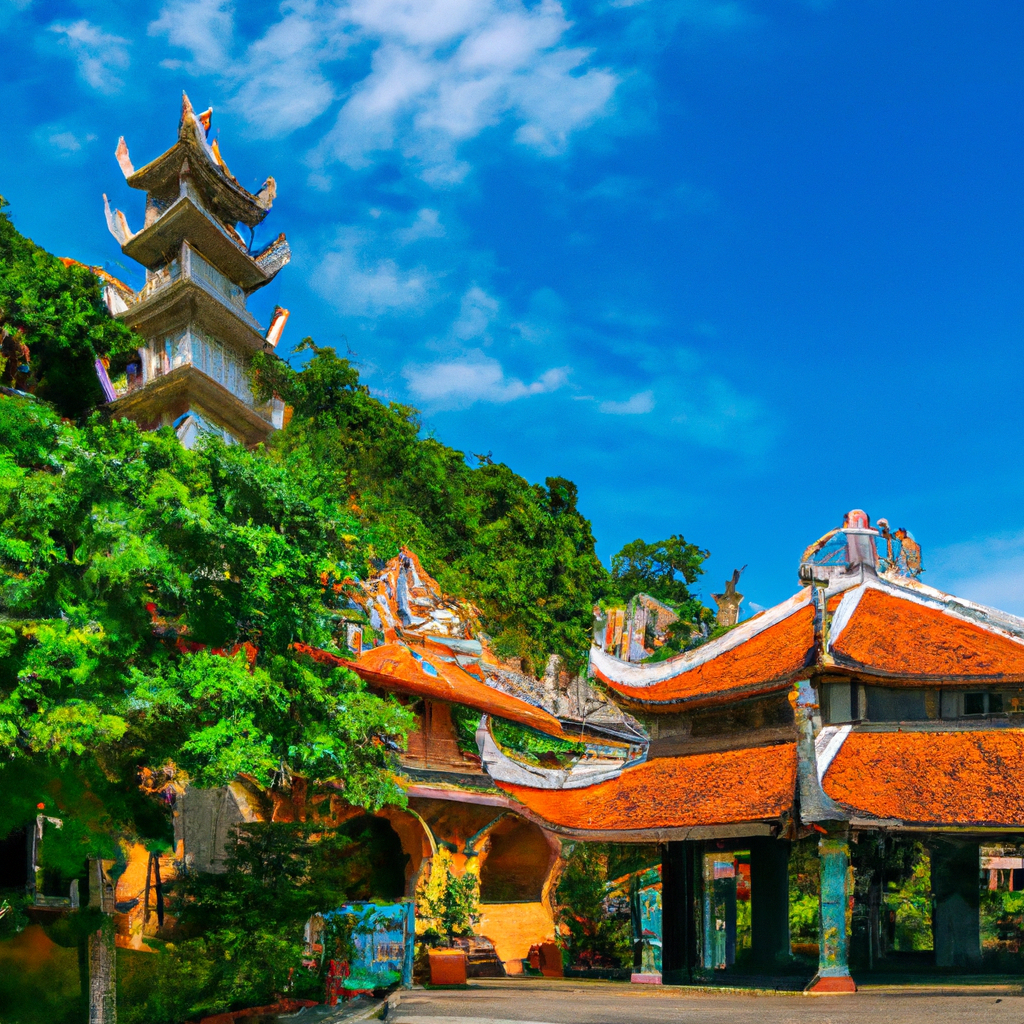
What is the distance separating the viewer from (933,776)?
13664mm

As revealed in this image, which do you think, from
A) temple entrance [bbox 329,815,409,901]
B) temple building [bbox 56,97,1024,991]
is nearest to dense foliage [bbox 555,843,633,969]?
temple building [bbox 56,97,1024,991]

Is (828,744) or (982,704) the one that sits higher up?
(982,704)

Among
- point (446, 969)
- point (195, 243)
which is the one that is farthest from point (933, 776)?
point (195, 243)

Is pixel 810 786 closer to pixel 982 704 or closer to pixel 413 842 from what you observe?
pixel 982 704

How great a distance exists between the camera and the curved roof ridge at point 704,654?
17.5 metres

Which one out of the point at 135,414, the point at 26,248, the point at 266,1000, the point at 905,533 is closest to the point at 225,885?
the point at 266,1000

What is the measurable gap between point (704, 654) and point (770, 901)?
396cm

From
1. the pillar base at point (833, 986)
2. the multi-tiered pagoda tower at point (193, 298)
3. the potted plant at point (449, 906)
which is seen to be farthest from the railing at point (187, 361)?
the pillar base at point (833, 986)

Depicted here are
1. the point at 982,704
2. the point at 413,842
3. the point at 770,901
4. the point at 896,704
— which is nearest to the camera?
the point at 982,704

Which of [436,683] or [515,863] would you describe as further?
[515,863]

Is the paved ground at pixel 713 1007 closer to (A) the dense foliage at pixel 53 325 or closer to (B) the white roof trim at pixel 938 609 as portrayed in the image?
(B) the white roof trim at pixel 938 609

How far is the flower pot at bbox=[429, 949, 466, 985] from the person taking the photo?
17422 mm

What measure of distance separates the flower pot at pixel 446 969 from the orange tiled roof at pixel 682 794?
3045mm

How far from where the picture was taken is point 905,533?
1900 cm
